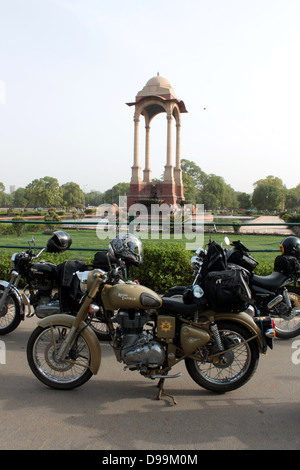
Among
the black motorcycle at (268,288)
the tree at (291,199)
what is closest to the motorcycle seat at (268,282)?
the black motorcycle at (268,288)

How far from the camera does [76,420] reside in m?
2.73

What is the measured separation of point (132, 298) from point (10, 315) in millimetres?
2311

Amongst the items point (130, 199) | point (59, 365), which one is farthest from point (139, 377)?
point (130, 199)

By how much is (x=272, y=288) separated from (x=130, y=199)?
3216 centimetres

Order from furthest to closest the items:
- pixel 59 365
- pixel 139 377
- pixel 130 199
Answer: pixel 130 199
pixel 139 377
pixel 59 365

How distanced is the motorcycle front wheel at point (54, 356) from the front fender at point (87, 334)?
0.14 ft

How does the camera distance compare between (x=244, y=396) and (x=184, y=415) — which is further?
(x=244, y=396)

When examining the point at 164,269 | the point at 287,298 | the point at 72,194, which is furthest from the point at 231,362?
the point at 72,194

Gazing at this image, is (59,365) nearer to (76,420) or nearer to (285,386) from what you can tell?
(76,420)

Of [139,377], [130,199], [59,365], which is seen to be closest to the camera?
[59,365]

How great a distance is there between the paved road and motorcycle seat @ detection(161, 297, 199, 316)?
0.74 meters

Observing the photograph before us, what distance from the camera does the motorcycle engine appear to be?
117 inches

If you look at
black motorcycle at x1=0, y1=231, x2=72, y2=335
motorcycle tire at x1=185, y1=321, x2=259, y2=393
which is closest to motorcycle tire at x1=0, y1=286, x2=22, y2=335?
black motorcycle at x1=0, y1=231, x2=72, y2=335

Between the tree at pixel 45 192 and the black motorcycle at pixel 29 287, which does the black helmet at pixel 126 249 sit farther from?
the tree at pixel 45 192
